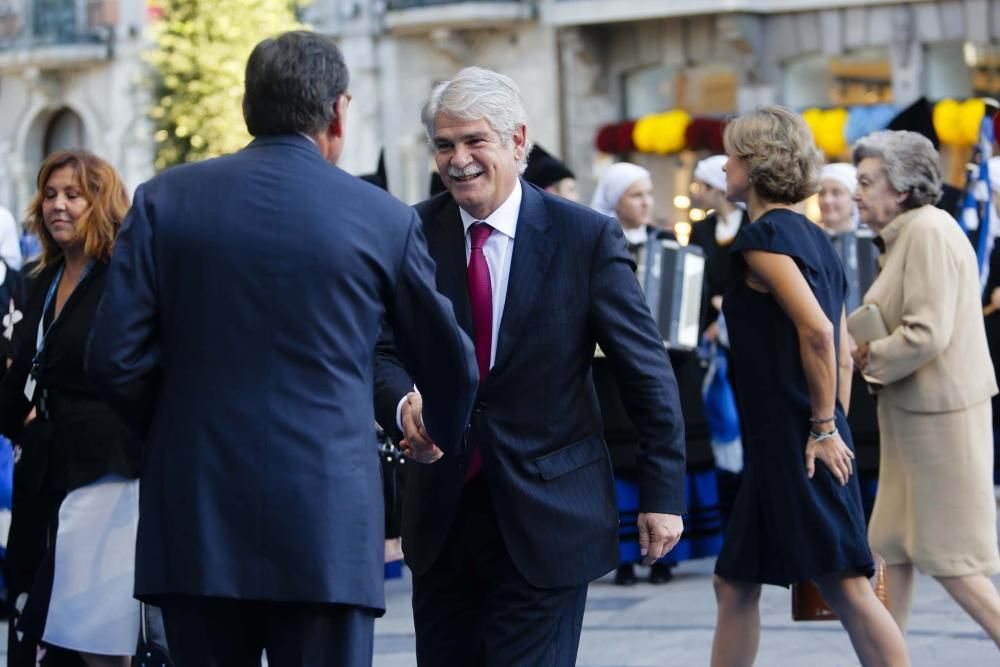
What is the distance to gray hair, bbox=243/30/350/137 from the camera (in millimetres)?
4035

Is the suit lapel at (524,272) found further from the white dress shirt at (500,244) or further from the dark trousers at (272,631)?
the dark trousers at (272,631)

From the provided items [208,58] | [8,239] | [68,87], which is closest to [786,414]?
[8,239]

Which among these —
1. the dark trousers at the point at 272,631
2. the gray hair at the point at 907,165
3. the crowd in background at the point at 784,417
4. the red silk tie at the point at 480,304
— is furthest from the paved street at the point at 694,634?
the dark trousers at the point at 272,631

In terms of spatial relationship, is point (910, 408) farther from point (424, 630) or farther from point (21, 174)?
point (21, 174)

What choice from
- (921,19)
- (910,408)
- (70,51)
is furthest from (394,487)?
(70,51)

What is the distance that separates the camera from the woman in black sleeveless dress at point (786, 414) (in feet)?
19.3

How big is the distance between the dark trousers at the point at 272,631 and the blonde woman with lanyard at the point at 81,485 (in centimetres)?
193

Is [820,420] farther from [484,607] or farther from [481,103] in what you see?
[481,103]

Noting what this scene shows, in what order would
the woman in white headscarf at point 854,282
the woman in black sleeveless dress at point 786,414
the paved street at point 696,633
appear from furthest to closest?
the woman in white headscarf at point 854,282 → the paved street at point 696,633 → the woman in black sleeveless dress at point 786,414

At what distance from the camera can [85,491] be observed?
6.04m

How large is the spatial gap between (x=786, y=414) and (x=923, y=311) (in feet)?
3.24

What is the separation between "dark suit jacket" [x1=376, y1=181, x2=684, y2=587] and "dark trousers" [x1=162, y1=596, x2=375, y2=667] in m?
0.71

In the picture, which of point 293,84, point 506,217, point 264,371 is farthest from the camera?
point 506,217

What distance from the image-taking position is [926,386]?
22.3 ft
